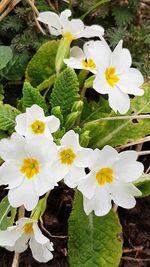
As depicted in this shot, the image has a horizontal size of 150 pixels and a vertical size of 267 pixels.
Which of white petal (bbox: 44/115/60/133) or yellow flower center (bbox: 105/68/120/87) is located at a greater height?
white petal (bbox: 44/115/60/133)

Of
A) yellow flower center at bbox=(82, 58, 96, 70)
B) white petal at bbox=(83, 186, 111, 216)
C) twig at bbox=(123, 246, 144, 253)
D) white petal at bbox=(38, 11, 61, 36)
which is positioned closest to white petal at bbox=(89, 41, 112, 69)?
yellow flower center at bbox=(82, 58, 96, 70)

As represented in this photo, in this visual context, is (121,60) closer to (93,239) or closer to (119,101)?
(119,101)

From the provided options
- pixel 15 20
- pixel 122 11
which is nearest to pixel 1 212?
pixel 15 20

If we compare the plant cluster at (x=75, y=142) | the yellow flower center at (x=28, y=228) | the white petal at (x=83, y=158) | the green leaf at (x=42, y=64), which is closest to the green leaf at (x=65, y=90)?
the plant cluster at (x=75, y=142)

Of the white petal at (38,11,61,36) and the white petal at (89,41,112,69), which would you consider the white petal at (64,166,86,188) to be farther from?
the white petal at (38,11,61,36)

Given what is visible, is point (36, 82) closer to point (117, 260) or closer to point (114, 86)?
point (114, 86)

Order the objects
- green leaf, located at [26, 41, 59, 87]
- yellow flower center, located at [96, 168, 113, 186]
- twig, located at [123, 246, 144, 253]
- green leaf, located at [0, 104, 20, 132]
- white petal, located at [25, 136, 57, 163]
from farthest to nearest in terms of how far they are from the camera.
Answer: green leaf, located at [26, 41, 59, 87] < twig, located at [123, 246, 144, 253] < green leaf, located at [0, 104, 20, 132] < yellow flower center, located at [96, 168, 113, 186] < white petal, located at [25, 136, 57, 163]

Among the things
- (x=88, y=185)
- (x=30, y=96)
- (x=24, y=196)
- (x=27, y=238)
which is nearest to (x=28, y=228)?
(x=27, y=238)
